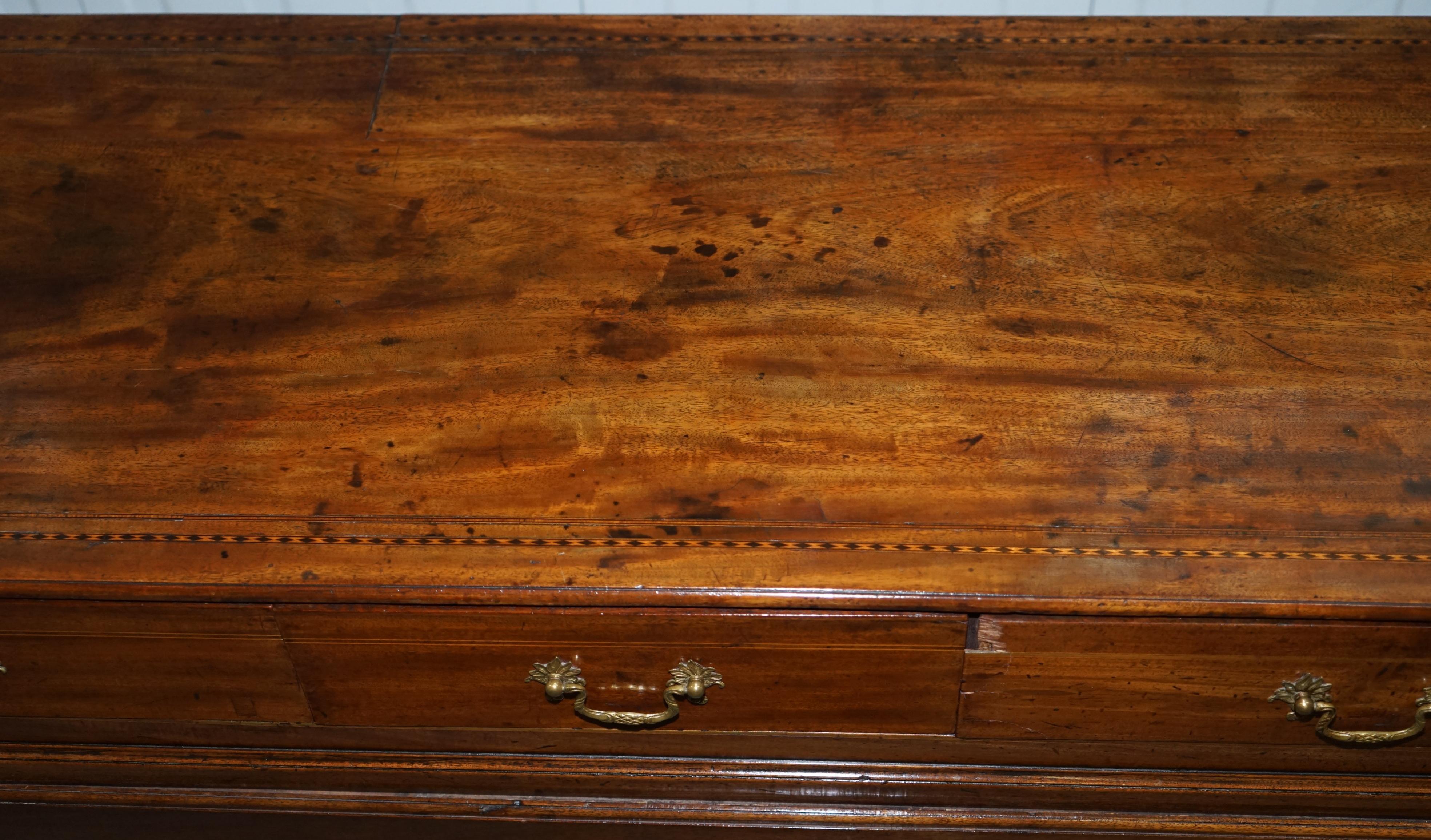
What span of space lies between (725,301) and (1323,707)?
0.70 meters

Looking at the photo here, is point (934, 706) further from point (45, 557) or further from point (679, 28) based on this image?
point (679, 28)

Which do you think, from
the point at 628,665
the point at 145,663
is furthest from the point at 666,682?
the point at 145,663

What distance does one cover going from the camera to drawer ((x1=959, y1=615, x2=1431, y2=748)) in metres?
1.16

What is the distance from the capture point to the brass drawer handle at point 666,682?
1227 millimetres

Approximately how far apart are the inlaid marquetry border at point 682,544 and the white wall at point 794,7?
1454 millimetres

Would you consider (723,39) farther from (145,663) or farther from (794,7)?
(145,663)

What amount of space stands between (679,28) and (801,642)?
0.92 meters

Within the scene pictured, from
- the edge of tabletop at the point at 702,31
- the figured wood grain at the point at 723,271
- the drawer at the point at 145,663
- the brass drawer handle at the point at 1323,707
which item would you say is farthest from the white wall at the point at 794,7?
the brass drawer handle at the point at 1323,707

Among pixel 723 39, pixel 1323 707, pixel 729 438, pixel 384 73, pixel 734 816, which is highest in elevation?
pixel 723 39

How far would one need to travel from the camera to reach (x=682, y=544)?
3.72 feet

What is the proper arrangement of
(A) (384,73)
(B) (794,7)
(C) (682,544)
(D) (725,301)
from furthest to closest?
(B) (794,7)
(A) (384,73)
(D) (725,301)
(C) (682,544)

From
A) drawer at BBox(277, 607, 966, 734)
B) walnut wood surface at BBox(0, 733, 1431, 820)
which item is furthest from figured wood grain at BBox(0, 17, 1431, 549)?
walnut wood surface at BBox(0, 733, 1431, 820)

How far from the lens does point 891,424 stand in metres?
1.22

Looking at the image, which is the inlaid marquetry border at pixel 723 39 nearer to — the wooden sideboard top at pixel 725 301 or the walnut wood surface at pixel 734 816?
the wooden sideboard top at pixel 725 301
